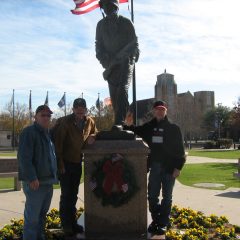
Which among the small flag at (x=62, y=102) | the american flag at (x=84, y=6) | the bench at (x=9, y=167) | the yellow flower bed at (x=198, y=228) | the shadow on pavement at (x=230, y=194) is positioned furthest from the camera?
the small flag at (x=62, y=102)

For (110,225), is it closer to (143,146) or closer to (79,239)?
(79,239)

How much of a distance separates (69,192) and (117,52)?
7.21 ft

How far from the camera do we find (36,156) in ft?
15.6

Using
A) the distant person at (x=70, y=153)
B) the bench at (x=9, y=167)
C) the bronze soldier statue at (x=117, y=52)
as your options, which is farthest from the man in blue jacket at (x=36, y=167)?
the bench at (x=9, y=167)

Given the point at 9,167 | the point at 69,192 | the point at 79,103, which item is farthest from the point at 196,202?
the point at 9,167

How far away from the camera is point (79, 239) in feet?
17.4

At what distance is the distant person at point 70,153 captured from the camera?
5340 mm

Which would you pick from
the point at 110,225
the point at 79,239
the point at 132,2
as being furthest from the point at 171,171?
the point at 132,2

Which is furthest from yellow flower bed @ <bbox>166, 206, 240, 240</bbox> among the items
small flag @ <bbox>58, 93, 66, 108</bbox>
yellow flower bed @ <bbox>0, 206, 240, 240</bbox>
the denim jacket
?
small flag @ <bbox>58, 93, 66, 108</bbox>

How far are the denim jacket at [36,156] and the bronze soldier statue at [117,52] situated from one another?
4.84ft

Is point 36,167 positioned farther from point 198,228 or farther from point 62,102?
point 62,102

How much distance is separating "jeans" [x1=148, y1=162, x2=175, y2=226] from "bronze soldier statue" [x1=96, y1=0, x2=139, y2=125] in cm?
94

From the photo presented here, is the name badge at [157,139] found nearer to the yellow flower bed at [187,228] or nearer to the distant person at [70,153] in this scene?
the distant person at [70,153]

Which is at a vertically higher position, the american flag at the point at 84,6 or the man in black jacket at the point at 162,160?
the american flag at the point at 84,6
